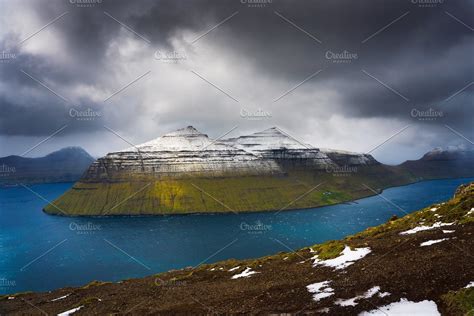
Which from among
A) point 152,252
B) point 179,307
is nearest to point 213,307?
point 179,307

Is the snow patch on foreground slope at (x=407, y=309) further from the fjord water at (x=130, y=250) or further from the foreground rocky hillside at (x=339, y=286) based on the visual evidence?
the fjord water at (x=130, y=250)

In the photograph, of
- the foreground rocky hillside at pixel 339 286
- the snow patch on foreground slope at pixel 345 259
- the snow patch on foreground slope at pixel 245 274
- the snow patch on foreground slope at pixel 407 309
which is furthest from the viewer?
the snow patch on foreground slope at pixel 245 274

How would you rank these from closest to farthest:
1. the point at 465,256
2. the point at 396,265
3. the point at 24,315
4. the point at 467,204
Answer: the point at 465,256
the point at 396,265
the point at 24,315
the point at 467,204

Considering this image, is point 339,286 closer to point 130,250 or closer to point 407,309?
point 407,309

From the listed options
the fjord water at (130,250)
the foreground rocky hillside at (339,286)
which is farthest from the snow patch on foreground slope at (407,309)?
the fjord water at (130,250)

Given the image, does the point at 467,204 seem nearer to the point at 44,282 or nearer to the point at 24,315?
the point at 24,315

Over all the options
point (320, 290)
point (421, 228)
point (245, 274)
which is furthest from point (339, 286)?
point (421, 228)

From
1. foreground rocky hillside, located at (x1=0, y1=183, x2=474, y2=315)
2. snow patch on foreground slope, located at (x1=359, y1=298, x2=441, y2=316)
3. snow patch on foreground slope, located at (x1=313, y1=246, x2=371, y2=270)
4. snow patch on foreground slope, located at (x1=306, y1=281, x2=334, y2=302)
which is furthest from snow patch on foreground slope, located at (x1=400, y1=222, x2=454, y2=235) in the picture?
snow patch on foreground slope, located at (x1=359, y1=298, x2=441, y2=316)
